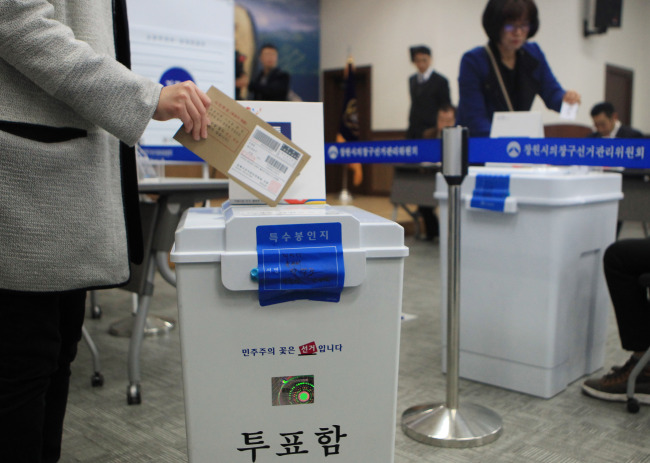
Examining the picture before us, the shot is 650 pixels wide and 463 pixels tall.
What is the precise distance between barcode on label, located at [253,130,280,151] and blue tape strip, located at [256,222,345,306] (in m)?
0.16

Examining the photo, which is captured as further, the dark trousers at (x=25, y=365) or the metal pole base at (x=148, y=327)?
the metal pole base at (x=148, y=327)

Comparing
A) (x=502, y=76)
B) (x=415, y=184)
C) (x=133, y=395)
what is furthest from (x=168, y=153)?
(x=415, y=184)

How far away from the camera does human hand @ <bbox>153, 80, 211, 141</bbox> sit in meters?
0.98

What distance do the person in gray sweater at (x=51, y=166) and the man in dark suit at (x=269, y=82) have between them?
5.51m

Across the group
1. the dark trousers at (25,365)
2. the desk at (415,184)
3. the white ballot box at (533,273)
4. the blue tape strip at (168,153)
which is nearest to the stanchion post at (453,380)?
the white ballot box at (533,273)

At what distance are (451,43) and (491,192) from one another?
19.5 feet

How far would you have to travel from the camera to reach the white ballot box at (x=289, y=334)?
39.6 inches

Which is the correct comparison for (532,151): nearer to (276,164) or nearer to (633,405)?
(633,405)

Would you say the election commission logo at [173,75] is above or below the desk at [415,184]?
above

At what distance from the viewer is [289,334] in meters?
1.03

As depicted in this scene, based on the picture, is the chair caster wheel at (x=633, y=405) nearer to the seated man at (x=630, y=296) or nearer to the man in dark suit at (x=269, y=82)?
the seated man at (x=630, y=296)

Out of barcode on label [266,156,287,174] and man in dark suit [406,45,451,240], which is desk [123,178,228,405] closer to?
barcode on label [266,156,287,174]

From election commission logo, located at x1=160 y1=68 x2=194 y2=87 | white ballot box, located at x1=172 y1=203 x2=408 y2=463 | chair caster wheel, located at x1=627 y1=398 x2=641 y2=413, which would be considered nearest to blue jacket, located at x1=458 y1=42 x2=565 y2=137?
chair caster wheel, located at x1=627 y1=398 x2=641 y2=413

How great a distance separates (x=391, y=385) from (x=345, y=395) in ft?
0.27
